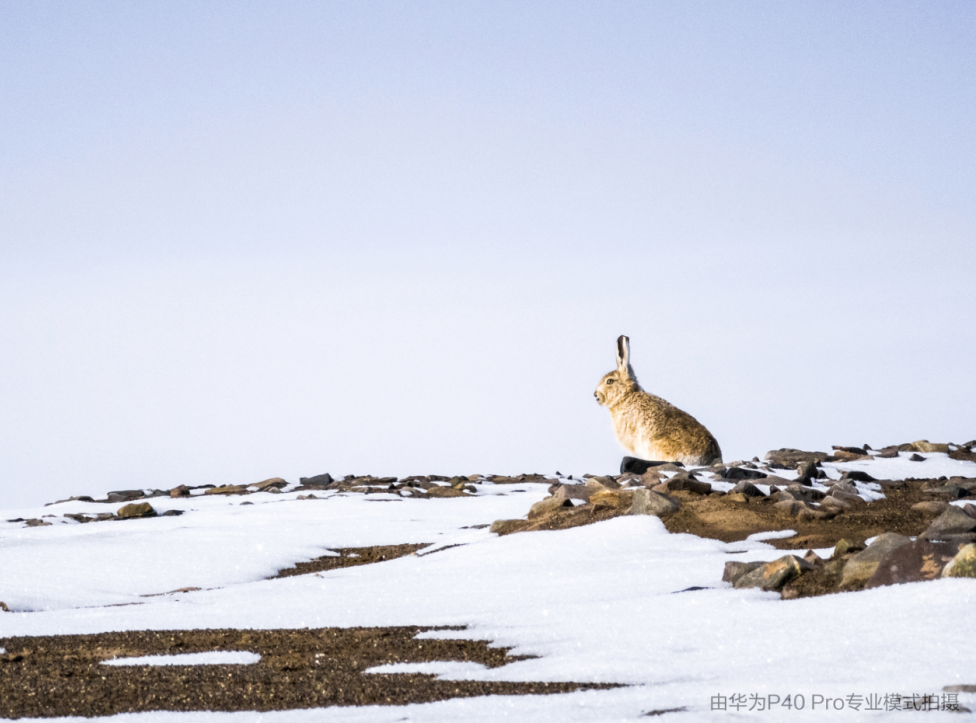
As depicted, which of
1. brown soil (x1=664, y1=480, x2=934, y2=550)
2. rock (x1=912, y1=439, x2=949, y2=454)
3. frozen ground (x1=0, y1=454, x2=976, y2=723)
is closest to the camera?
frozen ground (x1=0, y1=454, x2=976, y2=723)

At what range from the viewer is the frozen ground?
363 cm

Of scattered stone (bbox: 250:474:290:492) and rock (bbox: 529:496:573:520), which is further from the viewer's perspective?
scattered stone (bbox: 250:474:290:492)

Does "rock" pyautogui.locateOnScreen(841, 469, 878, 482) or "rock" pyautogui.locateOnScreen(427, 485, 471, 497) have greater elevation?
"rock" pyautogui.locateOnScreen(841, 469, 878, 482)

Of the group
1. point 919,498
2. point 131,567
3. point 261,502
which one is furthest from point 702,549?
point 261,502

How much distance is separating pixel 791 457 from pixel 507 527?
22.6 ft

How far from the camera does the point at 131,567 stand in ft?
28.8

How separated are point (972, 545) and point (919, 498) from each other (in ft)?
14.3

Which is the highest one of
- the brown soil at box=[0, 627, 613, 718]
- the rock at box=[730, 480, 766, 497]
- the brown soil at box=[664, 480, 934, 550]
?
the rock at box=[730, 480, 766, 497]

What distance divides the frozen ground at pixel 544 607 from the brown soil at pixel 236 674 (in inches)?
6.8

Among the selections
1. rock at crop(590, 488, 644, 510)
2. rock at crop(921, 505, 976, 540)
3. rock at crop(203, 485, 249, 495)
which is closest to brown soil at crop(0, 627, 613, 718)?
rock at crop(921, 505, 976, 540)

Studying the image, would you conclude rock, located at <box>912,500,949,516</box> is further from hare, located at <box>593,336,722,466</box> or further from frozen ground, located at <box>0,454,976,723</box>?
hare, located at <box>593,336,722,466</box>

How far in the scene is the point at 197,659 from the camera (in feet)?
15.5

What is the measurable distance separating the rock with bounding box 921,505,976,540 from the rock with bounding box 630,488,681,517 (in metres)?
2.50

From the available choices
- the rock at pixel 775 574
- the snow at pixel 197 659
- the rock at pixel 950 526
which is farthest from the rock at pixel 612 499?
the snow at pixel 197 659
